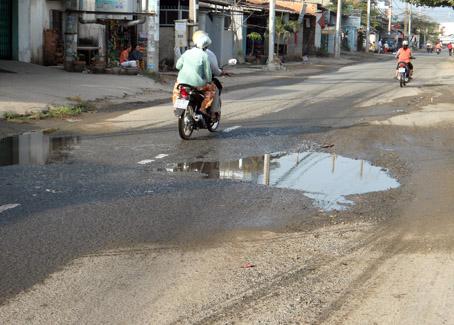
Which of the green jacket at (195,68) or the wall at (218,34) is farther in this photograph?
the wall at (218,34)

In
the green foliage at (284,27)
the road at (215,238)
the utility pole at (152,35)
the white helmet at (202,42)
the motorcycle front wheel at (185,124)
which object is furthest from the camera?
→ the green foliage at (284,27)

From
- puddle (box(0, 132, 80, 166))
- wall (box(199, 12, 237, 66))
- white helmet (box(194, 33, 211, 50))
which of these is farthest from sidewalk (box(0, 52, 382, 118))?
wall (box(199, 12, 237, 66))

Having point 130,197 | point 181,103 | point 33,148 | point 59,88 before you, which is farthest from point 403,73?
point 130,197

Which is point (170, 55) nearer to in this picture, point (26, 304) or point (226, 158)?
point (226, 158)

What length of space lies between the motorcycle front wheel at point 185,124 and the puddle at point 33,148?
168 centimetres

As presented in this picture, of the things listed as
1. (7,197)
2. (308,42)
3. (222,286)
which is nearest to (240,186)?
(7,197)

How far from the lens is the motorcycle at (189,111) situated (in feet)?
34.6

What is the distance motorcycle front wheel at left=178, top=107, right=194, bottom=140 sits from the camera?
1062 centimetres

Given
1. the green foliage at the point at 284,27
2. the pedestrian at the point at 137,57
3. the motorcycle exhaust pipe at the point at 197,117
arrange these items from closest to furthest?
the motorcycle exhaust pipe at the point at 197,117 → the pedestrian at the point at 137,57 → the green foliage at the point at 284,27

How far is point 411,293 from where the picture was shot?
4.38 m

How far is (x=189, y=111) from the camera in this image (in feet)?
35.4

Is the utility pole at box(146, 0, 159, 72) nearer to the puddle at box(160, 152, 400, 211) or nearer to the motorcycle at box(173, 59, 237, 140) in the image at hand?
the motorcycle at box(173, 59, 237, 140)

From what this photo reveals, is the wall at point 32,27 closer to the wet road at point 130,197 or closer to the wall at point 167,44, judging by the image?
the wall at point 167,44

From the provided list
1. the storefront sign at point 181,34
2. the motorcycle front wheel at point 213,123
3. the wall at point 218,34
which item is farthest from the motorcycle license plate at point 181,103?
the wall at point 218,34
